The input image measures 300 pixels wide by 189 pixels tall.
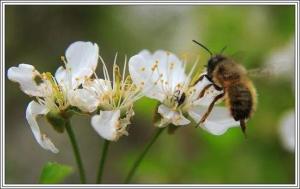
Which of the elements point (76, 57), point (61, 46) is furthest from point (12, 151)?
point (76, 57)

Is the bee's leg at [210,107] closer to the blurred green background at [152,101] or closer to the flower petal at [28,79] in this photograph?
the blurred green background at [152,101]

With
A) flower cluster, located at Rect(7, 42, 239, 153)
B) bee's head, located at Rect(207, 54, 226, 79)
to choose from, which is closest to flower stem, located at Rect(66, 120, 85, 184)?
flower cluster, located at Rect(7, 42, 239, 153)

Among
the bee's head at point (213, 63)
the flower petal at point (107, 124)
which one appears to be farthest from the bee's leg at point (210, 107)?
the flower petal at point (107, 124)

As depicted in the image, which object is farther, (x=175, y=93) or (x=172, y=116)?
(x=175, y=93)

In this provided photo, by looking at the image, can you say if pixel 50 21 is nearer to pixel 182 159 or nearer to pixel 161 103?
pixel 182 159

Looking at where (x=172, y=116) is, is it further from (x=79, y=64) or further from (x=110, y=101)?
(x=79, y=64)

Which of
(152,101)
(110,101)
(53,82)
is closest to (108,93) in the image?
(110,101)

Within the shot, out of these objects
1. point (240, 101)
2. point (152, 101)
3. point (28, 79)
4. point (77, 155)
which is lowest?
point (152, 101)
